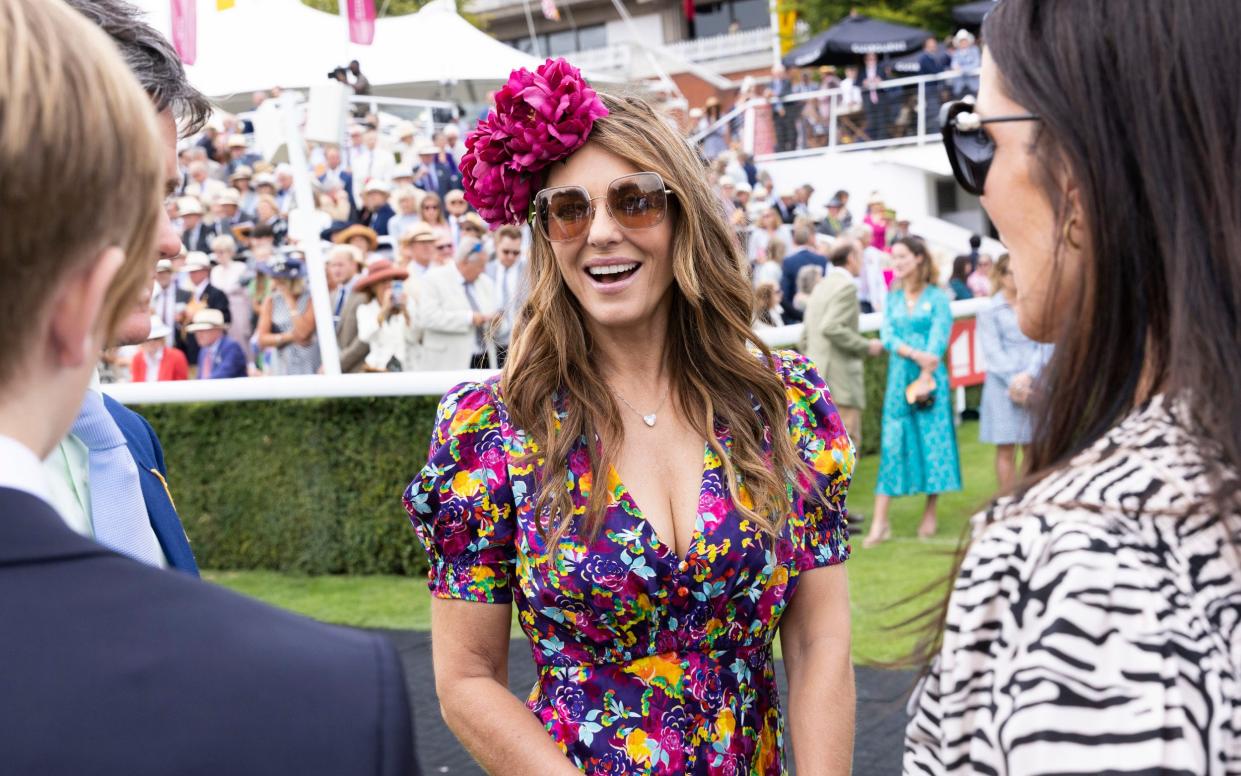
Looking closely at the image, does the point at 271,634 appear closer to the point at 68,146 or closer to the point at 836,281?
the point at 68,146

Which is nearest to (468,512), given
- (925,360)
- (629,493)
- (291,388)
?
(629,493)

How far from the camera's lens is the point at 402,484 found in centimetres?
845

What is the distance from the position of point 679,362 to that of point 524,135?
22.7 inches

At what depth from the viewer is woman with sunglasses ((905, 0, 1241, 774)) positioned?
1.15 metres

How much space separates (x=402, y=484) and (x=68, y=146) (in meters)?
7.55

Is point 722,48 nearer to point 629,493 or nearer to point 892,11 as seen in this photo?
point 892,11

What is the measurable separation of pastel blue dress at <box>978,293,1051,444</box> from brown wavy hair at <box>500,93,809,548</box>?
6.45 m

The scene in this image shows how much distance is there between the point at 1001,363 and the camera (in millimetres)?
8883

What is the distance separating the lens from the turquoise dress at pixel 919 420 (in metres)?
9.16

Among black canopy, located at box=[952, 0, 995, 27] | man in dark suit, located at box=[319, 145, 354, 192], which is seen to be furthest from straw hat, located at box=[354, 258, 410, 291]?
black canopy, located at box=[952, 0, 995, 27]

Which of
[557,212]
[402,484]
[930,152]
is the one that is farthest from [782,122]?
[557,212]

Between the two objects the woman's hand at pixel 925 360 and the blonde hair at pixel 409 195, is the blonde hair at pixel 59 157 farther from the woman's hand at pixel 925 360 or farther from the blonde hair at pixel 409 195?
the blonde hair at pixel 409 195

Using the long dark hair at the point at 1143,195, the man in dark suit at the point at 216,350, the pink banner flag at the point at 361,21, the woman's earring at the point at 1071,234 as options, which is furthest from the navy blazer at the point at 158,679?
the man in dark suit at the point at 216,350

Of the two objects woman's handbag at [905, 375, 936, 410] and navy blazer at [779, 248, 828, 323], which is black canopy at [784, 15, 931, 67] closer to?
navy blazer at [779, 248, 828, 323]
